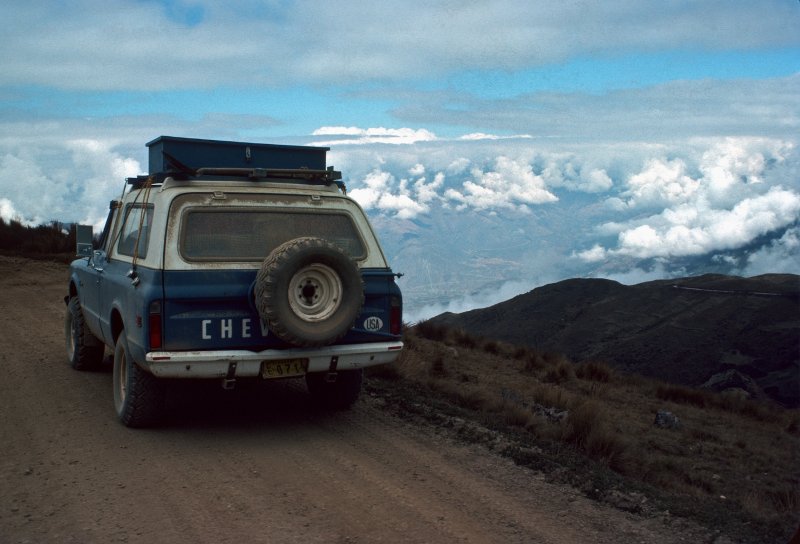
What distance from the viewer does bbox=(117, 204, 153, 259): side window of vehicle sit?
6.63m

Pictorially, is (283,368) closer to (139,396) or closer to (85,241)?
(139,396)

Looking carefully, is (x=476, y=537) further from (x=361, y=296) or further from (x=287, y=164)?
(x=287, y=164)

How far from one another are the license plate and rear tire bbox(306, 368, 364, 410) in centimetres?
106

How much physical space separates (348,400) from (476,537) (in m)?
3.07

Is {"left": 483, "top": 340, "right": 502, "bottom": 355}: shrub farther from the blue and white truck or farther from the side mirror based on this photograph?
the side mirror

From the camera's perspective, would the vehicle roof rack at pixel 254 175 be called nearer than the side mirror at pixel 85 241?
Yes

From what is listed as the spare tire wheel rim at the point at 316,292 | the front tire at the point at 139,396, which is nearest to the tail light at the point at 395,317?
the spare tire wheel rim at the point at 316,292

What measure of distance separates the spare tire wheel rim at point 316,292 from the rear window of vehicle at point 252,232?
255 millimetres

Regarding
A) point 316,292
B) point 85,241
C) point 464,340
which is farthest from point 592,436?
point 464,340

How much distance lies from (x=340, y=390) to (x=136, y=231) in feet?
7.65

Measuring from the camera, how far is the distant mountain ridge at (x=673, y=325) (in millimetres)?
29781

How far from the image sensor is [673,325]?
36438 millimetres

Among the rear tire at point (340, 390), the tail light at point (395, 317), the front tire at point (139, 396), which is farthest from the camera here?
the rear tire at point (340, 390)

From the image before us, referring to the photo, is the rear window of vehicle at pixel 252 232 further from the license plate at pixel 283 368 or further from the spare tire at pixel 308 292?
the license plate at pixel 283 368
